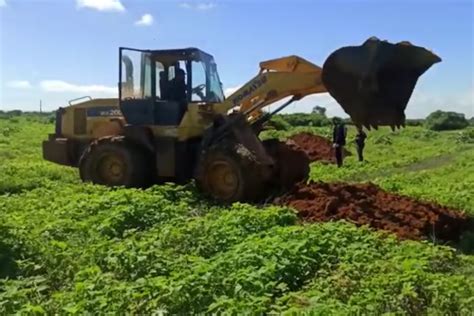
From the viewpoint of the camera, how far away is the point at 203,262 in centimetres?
703

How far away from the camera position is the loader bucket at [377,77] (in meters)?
11.0

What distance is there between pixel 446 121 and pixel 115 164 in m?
47.2

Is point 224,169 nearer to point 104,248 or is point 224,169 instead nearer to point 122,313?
point 104,248

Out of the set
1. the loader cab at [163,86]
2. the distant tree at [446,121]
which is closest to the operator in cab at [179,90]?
the loader cab at [163,86]

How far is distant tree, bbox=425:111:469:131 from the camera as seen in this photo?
184ft

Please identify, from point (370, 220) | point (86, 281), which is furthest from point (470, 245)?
point (86, 281)

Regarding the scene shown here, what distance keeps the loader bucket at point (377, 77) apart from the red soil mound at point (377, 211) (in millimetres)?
1275

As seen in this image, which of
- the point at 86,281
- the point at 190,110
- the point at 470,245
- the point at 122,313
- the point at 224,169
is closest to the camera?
the point at 122,313

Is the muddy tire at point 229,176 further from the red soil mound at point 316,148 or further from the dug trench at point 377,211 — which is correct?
the red soil mound at point 316,148

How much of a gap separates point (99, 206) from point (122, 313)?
5.25m

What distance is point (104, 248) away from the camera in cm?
780

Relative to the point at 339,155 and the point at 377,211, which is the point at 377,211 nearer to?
the point at 377,211

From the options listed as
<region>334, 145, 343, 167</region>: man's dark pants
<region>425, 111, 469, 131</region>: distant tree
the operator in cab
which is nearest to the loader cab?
the operator in cab

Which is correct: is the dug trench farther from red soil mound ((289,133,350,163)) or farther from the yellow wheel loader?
red soil mound ((289,133,350,163))
